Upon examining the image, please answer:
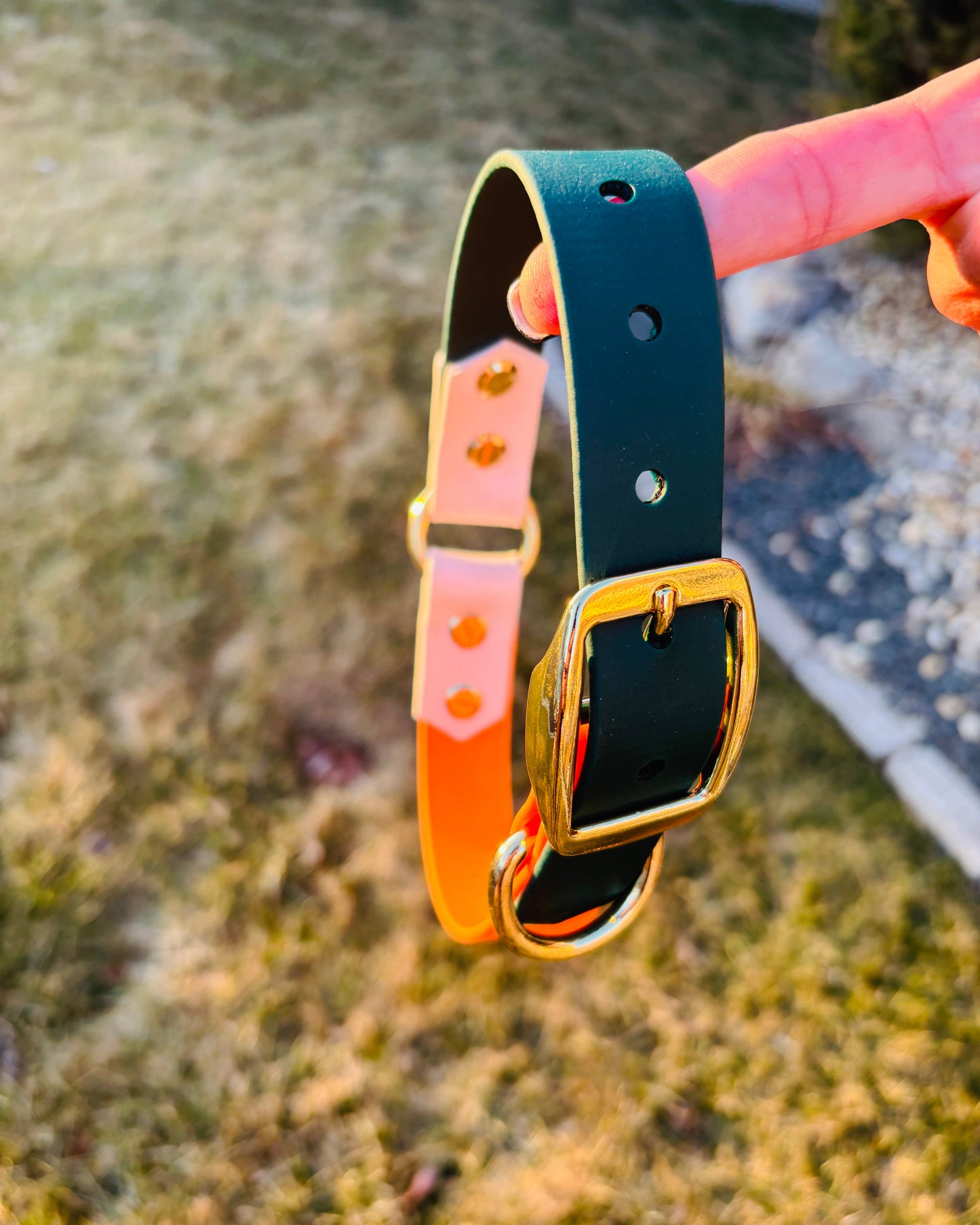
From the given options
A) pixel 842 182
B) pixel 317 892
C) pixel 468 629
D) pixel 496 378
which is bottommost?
pixel 317 892

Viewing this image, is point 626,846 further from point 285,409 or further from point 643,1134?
point 285,409

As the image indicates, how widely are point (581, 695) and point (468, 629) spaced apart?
38.2 inches

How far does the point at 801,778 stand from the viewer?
215 cm

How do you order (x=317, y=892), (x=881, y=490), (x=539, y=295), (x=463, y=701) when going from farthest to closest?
(x=881, y=490)
(x=317, y=892)
(x=463, y=701)
(x=539, y=295)

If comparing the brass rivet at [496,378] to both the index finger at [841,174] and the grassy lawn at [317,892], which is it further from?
the grassy lawn at [317,892]

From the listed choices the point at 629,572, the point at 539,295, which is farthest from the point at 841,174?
the point at 629,572

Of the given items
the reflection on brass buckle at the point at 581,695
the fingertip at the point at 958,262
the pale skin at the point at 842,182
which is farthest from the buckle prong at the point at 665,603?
the fingertip at the point at 958,262

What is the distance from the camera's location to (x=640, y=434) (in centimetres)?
84

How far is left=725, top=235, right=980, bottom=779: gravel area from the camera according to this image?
2.41 meters

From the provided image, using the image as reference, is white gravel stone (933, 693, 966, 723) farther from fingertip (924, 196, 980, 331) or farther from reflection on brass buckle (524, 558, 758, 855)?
reflection on brass buckle (524, 558, 758, 855)

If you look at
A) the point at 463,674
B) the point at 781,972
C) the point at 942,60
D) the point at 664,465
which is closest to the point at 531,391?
the point at 463,674

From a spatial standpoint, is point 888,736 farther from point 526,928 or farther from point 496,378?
point 526,928

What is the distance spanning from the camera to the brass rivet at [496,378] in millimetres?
1572

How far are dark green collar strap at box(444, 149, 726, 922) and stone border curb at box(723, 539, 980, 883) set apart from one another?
1264 mm
